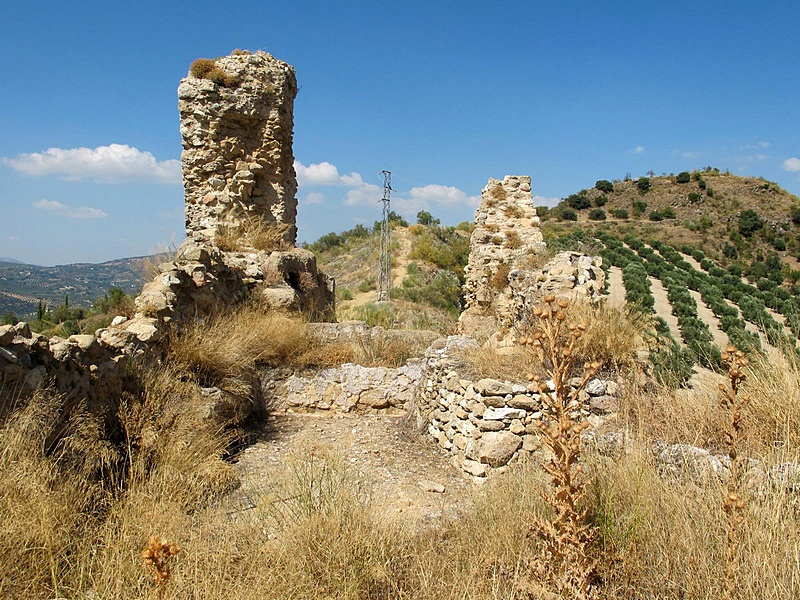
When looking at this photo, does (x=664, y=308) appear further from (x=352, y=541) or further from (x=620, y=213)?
(x=620, y=213)

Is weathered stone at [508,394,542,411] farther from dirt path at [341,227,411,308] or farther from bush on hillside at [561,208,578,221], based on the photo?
bush on hillside at [561,208,578,221]

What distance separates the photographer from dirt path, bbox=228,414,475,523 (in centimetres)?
372

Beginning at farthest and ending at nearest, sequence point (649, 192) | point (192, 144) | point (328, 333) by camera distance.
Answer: point (649, 192)
point (192, 144)
point (328, 333)

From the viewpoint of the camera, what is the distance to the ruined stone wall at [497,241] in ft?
33.9

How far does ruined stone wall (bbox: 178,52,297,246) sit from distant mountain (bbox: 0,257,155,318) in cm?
192

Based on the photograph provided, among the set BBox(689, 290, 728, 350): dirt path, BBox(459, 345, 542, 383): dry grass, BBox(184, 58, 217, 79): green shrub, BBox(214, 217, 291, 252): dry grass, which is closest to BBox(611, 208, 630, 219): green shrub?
BBox(689, 290, 728, 350): dirt path

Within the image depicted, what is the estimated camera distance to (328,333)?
24.4 ft

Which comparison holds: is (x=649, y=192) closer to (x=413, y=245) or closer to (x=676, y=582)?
(x=413, y=245)

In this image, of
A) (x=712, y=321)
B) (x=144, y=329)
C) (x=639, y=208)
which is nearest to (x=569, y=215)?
(x=639, y=208)

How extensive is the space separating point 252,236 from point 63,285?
27167 millimetres

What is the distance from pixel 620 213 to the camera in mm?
55938

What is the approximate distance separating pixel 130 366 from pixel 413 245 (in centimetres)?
2532

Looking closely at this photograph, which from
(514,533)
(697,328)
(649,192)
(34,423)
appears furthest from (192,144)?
(649,192)

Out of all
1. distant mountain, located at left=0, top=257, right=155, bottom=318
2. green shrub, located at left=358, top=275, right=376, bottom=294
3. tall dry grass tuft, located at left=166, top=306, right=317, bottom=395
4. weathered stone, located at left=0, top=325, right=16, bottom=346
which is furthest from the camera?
green shrub, located at left=358, top=275, right=376, bottom=294
